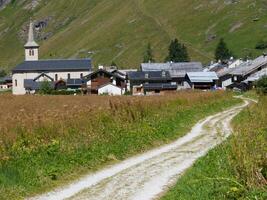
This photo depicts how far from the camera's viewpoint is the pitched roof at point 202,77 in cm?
14825

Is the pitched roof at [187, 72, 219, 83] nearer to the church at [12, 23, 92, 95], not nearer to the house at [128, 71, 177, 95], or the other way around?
the house at [128, 71, 177, 95]

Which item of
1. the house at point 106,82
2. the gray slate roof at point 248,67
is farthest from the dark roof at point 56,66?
the gray slate roof at point 248,67

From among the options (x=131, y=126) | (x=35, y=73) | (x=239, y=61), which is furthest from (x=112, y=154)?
(x=35, y=73)

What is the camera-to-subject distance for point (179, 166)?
20.1 meters

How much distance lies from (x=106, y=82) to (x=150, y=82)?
11.6m

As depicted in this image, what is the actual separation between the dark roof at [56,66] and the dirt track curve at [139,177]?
143 meters

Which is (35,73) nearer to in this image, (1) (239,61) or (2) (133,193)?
(1) (239,61)

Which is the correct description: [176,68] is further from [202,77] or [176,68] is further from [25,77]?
[25,77]

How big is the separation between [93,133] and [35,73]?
153 meters

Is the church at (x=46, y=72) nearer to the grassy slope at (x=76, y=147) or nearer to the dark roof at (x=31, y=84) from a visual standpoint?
the dark roof at (x=31, y=84)

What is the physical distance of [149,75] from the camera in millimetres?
144375

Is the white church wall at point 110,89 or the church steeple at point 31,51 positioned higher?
the church steeple at point 31,51

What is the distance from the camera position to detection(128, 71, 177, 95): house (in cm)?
14350

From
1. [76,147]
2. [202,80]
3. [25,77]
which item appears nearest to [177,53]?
[202,80]
